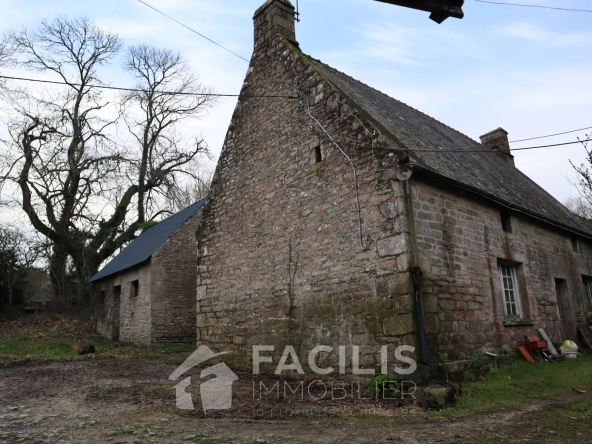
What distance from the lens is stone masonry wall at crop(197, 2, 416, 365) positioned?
7887mm

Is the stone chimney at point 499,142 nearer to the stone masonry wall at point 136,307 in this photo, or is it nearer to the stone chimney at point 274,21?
the stone chimney at point 274,21

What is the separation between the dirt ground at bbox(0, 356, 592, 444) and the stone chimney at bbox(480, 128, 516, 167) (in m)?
12.7

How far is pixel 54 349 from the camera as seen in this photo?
15.1 m

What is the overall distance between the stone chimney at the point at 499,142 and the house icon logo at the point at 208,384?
1346 centimetres

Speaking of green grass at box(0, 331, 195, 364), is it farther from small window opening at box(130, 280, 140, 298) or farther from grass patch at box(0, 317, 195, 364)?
small window opening at box(130, 280, 140, 298)

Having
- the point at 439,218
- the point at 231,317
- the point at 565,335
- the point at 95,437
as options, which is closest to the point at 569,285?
the point at 565,335

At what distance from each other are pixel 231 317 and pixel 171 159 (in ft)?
58.8

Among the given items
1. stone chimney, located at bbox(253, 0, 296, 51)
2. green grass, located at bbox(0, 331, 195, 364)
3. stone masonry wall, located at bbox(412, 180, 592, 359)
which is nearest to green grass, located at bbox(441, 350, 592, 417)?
stone masonry wall, located at bbox(412, 180, 592, 359)

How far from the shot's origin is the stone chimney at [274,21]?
38.1 feet

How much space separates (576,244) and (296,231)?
28.4ft

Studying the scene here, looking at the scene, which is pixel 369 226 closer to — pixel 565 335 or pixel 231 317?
pixel 231 317

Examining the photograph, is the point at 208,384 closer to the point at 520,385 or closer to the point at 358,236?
the point at 358,236

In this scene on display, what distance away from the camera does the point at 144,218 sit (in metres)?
25.8

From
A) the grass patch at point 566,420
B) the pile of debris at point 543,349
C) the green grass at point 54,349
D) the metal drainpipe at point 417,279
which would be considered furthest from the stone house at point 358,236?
the green grass at point 54,349
